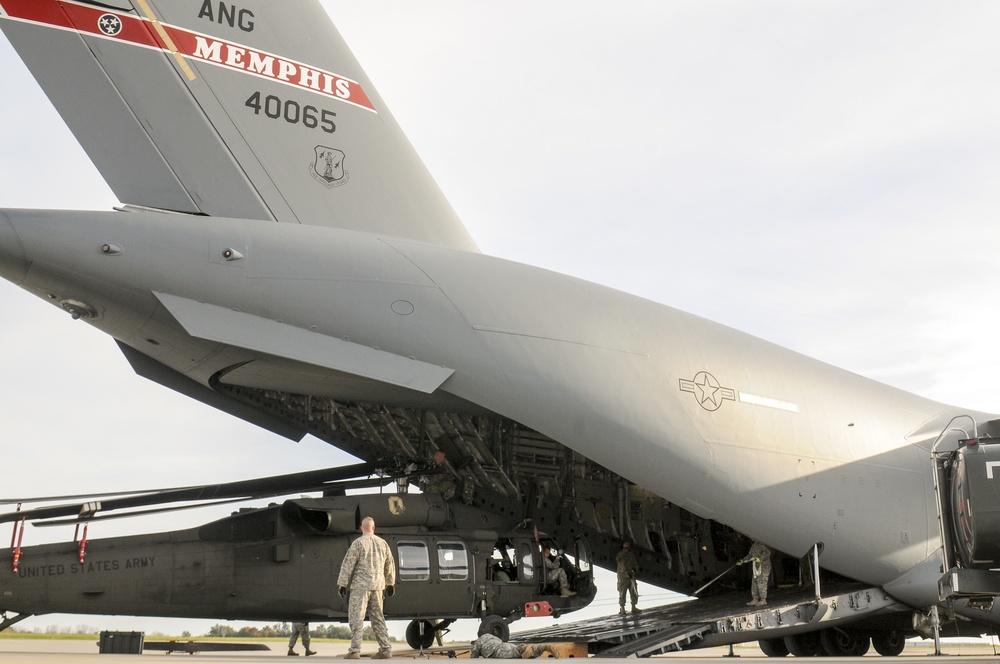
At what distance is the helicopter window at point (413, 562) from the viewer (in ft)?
40.1

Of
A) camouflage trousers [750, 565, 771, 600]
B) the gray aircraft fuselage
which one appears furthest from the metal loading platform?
the gray aircraft fuselage

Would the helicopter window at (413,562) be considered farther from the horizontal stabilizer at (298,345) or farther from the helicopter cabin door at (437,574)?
the horizontal stabilizer at (298,345)

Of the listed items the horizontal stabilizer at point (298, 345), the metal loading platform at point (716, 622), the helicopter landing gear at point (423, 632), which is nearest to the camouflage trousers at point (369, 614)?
the horizontal stabilizer at point (298, 345)

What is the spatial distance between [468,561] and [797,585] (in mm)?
5463

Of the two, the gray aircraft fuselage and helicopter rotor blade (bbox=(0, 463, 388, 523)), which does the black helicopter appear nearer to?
helicopter rotor blade (bbox=(0, 463, 388, 523))

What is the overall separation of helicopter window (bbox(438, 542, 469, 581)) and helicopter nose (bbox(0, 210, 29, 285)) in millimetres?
5848

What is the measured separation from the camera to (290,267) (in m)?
10.8

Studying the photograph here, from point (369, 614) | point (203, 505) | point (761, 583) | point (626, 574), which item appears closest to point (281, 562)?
point (203, 505)

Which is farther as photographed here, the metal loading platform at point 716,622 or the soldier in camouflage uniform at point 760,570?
the soldier in camouflage uniform at point 760,570

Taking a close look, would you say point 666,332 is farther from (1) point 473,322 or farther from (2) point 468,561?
(2) point 468,561

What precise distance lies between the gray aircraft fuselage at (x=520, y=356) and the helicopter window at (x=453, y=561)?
1.88 metres

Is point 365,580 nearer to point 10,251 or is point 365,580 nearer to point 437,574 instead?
point 437,574

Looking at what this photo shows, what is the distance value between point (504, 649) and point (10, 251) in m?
6.53

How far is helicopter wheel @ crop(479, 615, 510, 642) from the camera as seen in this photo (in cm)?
1259
